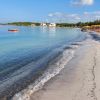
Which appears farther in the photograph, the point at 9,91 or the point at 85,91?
the point at 9,91

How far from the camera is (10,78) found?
56.6ft

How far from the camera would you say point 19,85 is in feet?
50.1

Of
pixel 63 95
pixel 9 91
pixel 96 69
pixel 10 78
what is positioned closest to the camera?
pixel 63 95

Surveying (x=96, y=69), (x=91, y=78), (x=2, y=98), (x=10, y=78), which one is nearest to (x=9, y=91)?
(x=2, y=98)

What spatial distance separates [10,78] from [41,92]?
15.3 feet

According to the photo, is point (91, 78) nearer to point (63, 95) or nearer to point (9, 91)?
point (63, 95)

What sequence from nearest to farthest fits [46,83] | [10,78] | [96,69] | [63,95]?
1. [63,95]
2. [46,83]
3. [10,78]
4. [96,69]

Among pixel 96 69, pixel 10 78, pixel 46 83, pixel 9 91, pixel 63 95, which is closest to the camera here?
pixel 63 95

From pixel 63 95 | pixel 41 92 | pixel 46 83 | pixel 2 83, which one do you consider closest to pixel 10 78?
pixel 2 83

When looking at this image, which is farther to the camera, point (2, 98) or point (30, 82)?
point (30, 82)

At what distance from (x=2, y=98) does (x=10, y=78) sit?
15.4ft

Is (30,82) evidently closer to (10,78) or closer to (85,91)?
(10,78)

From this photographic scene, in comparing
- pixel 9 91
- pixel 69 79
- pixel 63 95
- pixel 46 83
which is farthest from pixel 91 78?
pixel 9 91

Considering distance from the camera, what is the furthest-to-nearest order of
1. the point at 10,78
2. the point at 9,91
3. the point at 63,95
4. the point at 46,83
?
1. the point at 10,78
2. the point at 46,83
3. the point at 9,91
4. the point at 63,95
